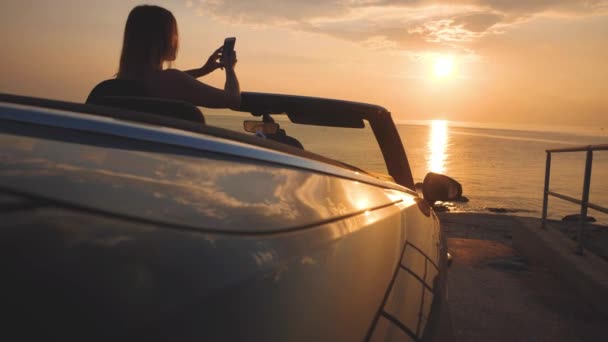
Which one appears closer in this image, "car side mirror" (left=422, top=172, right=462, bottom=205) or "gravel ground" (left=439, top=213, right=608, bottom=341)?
"car side mirror" (left=422, top=172, right=462, bottom=205)

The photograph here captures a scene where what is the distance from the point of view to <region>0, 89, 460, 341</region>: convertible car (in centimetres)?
63

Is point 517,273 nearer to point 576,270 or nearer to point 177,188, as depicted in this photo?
point 576,270

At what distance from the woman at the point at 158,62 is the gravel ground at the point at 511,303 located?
3057mm

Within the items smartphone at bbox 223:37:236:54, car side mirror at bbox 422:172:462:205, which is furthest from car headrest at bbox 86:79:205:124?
car side mirror at bbox 422:172:462:205

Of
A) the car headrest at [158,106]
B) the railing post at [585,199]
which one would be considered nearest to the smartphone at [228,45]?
the car headrest at [158,106]

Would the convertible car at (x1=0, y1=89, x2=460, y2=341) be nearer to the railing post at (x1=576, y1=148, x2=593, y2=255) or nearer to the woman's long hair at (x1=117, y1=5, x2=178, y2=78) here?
the woman's long hair at (x1=117, y1=5, x2=178, y2=78)

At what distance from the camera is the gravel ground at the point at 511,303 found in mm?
4398

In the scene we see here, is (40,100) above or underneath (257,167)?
above

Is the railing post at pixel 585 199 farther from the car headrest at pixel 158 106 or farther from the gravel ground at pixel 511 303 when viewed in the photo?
the car headrest at pixel 158 106

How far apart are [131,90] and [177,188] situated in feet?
5.13

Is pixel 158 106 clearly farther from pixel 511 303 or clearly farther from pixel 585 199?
pixel 585 199

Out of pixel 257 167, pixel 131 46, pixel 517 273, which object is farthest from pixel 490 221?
pixel 257 167

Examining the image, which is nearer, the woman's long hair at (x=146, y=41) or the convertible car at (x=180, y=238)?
the convertible car at (x=180, y=238)

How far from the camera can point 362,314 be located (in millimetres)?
1164
